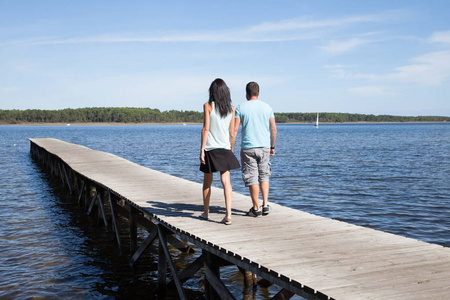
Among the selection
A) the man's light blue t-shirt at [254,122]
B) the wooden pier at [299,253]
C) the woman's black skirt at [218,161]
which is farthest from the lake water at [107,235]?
the man's light blue t-shirt at [254,122]

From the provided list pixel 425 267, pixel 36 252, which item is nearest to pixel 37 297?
pixel 36 252

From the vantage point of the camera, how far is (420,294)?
388 cm

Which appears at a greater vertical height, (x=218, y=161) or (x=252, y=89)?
(x=252, y=89)

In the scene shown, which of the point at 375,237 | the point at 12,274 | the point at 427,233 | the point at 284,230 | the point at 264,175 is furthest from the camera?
the point at 427,233

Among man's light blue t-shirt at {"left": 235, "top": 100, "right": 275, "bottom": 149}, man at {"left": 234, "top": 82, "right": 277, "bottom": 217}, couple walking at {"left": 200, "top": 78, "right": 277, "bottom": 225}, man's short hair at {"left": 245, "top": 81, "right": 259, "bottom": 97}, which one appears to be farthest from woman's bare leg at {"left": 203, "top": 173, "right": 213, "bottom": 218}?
man's short hair at {"left": 245, "top": 81, "right": 259, "bottom": 97}

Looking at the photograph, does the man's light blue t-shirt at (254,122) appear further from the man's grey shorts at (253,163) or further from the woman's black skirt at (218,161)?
the woman's black skirt at (218,161)

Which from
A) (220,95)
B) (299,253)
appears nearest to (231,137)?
(220,95)

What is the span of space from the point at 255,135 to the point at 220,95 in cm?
90

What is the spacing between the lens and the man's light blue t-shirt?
6.67 meters

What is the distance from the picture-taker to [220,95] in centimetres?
627

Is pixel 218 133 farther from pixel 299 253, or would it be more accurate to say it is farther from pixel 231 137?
pixel 299 253

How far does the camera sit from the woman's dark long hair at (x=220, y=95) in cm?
624

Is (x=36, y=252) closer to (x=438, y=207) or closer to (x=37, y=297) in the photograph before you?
(x=37, y=297)

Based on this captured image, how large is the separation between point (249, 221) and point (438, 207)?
10.9m
